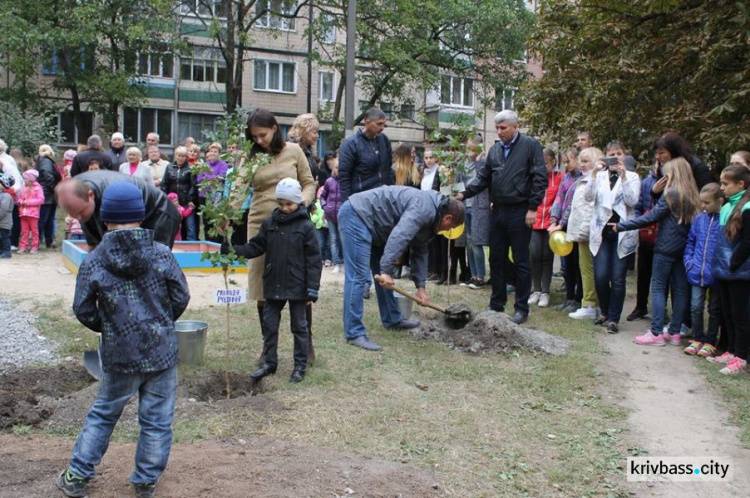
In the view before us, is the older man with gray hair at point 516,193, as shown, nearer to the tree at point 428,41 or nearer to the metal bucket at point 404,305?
the metal bucket at point 404,305

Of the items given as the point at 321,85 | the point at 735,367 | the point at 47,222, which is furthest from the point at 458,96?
the point at 735,367

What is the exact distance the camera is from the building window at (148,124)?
124 ft

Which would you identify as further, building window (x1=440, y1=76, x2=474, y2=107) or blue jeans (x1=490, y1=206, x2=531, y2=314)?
building window (x1=440, y1=76, x2=474, y2=107)

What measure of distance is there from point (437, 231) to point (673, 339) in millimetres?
2885

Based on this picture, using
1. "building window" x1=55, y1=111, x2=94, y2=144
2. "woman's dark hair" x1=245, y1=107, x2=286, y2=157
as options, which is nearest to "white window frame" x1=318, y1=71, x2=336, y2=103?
"building window" x1=55, y1=111, x2=94, y2=144

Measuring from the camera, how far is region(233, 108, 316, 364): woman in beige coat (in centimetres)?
613

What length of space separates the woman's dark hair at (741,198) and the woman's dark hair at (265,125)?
3.97 metres

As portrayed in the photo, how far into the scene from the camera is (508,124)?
27.7 feet

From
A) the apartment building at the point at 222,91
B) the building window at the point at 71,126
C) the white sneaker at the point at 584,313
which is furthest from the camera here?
the apartment building at the point at 222,91

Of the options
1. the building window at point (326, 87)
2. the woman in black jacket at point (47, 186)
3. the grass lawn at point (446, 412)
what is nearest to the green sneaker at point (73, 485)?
the grass lawn at point (446, 412)

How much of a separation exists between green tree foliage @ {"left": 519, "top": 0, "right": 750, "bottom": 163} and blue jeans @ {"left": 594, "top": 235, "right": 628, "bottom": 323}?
7.77 ft

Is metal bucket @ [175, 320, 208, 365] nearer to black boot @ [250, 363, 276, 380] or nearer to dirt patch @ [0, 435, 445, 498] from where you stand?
black boot @ [250, 363, 276, 380]

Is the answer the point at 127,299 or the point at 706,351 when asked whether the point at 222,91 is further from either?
the point at 127,299

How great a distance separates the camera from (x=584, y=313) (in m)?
9.07
